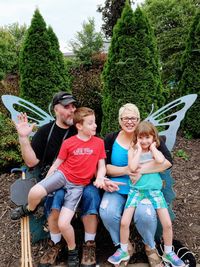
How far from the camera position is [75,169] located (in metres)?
2.91

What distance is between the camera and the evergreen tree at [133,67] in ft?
16.9

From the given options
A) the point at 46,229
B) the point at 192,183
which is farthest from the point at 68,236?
the point at 192,183

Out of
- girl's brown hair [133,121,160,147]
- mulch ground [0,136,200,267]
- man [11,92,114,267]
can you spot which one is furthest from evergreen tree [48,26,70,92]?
girl's brown hair [133,121,160,147]

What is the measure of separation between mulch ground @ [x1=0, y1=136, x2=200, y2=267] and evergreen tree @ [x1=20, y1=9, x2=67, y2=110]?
1.50 m

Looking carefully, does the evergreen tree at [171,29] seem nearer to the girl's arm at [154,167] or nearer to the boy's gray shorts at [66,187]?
the girl's arm at [154,167]

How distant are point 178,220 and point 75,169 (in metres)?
1.40

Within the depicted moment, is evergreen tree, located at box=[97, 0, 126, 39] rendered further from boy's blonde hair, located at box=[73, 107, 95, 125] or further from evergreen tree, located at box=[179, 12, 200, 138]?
boy's blonde hair, located at box=[73, 107, 95, 125]

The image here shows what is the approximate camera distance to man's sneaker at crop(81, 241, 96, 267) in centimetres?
→ 289

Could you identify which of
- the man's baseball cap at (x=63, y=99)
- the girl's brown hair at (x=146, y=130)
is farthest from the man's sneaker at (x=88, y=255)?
the man's baseball cap at (x=63, y=99)

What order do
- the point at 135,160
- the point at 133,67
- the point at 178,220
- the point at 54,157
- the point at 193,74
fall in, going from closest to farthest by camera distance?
1. the point at 135,160
2. the point at 54,157
3. the point at 178,220
4. the point at 133,67
5. the point at 193,74

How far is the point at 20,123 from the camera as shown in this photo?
9.95 feet

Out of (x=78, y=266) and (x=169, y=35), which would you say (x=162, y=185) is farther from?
(x=169, y=35)

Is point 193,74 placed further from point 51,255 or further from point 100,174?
point 51,255

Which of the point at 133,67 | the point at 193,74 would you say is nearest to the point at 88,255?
the point at 133,67
